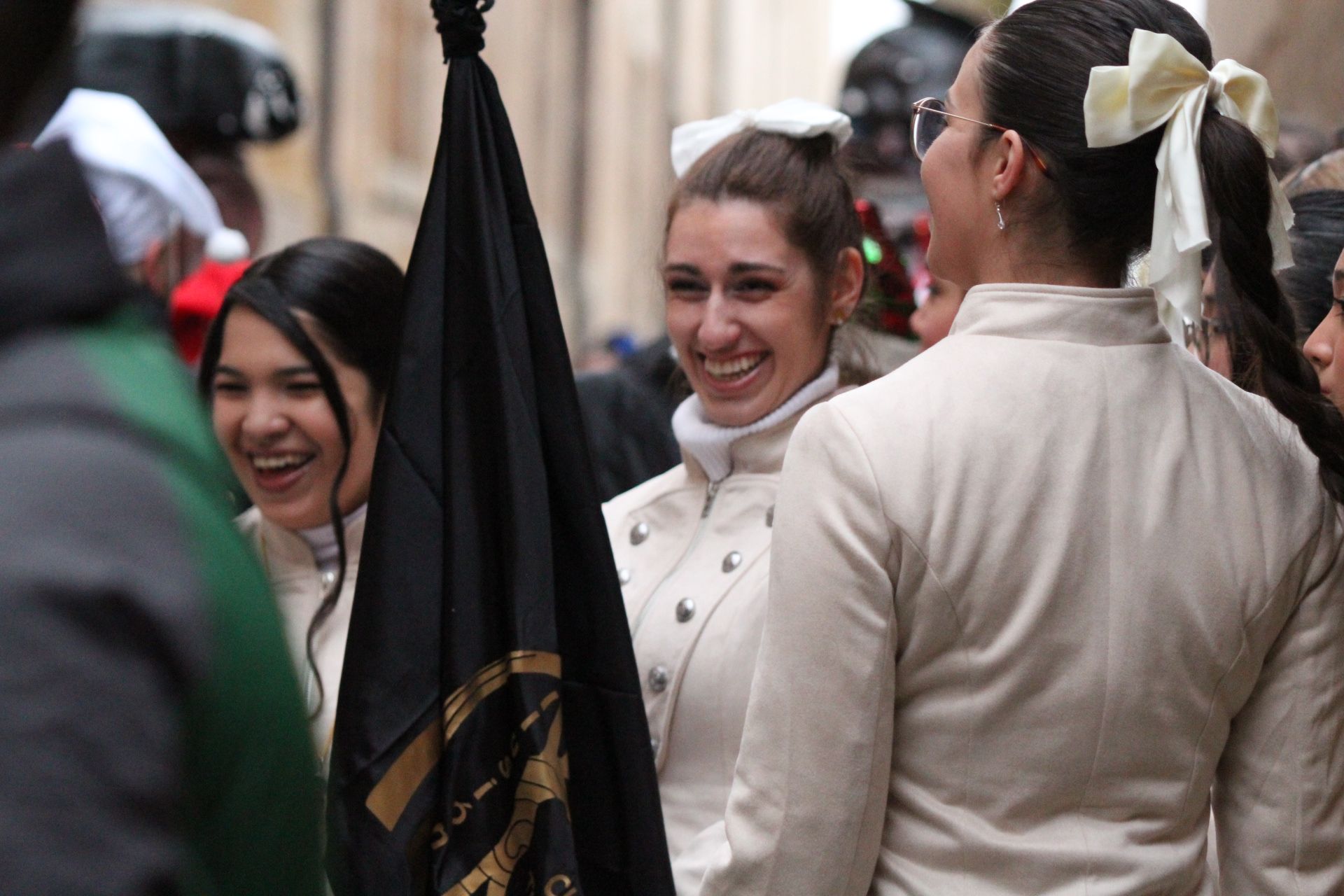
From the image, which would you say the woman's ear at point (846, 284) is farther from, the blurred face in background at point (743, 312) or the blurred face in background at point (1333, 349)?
the blurred face in background at point (1333, 349)

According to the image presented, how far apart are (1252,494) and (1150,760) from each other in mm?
333

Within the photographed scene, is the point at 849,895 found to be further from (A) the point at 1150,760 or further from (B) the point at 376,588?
(B) the point at 376,588

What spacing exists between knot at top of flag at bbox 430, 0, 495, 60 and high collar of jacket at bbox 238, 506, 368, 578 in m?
1.08

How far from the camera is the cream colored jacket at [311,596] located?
10.2 ft

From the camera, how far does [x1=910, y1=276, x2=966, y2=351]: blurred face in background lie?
3584mm

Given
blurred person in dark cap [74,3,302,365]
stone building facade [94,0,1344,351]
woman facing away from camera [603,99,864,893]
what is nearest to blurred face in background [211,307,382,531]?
woman facing away from camera [603,99,864,893]

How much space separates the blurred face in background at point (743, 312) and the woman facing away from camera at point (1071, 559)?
3.08 ft

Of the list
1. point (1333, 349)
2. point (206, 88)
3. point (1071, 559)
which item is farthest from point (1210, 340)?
point (206, 88)

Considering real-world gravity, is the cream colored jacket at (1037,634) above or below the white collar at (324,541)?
above

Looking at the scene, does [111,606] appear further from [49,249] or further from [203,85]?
Result: [203,85]

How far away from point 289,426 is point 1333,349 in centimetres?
194

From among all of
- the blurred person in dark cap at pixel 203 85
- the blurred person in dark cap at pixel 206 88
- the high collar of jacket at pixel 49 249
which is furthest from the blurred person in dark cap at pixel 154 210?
the high collar of jacket at pixel 49 249

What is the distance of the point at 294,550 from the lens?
136 inches

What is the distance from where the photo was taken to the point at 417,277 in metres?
2.57
